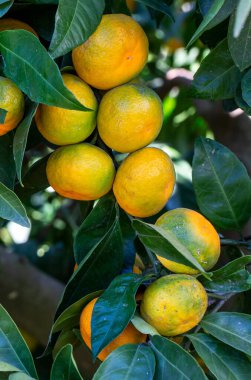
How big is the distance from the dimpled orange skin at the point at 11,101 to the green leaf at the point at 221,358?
335 millimetres

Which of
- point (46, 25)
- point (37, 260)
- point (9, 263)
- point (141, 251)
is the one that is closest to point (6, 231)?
point (37, 260)

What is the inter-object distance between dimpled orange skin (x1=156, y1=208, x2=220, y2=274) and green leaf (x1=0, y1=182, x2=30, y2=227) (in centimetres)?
18

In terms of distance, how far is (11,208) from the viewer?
30.6 inches

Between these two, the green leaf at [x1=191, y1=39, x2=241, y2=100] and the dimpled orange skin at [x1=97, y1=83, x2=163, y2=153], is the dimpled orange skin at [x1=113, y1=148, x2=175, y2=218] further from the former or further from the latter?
the green leaf at [x1=191, y1=39, x2=241, y2=100]

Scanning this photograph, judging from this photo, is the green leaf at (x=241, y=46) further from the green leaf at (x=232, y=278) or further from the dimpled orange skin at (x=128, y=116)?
the green leaf at (x=232, y=278)

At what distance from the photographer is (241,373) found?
0.77 metres

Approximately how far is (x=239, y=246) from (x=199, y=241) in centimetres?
18

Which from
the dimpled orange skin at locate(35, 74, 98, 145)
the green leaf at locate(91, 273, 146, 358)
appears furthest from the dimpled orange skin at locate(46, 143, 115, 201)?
the green leaf at locate(91, 273, 146, 358)

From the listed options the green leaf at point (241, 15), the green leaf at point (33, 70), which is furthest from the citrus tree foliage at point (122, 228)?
the green leaf at point (241, 15)

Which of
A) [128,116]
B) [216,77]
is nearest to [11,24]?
[128,116]

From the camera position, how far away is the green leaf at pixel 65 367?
0.74 meters

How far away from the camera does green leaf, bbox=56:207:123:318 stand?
2.93 ft

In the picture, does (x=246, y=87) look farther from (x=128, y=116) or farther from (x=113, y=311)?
(x=113, y=311)

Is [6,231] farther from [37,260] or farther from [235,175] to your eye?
[235,175]
